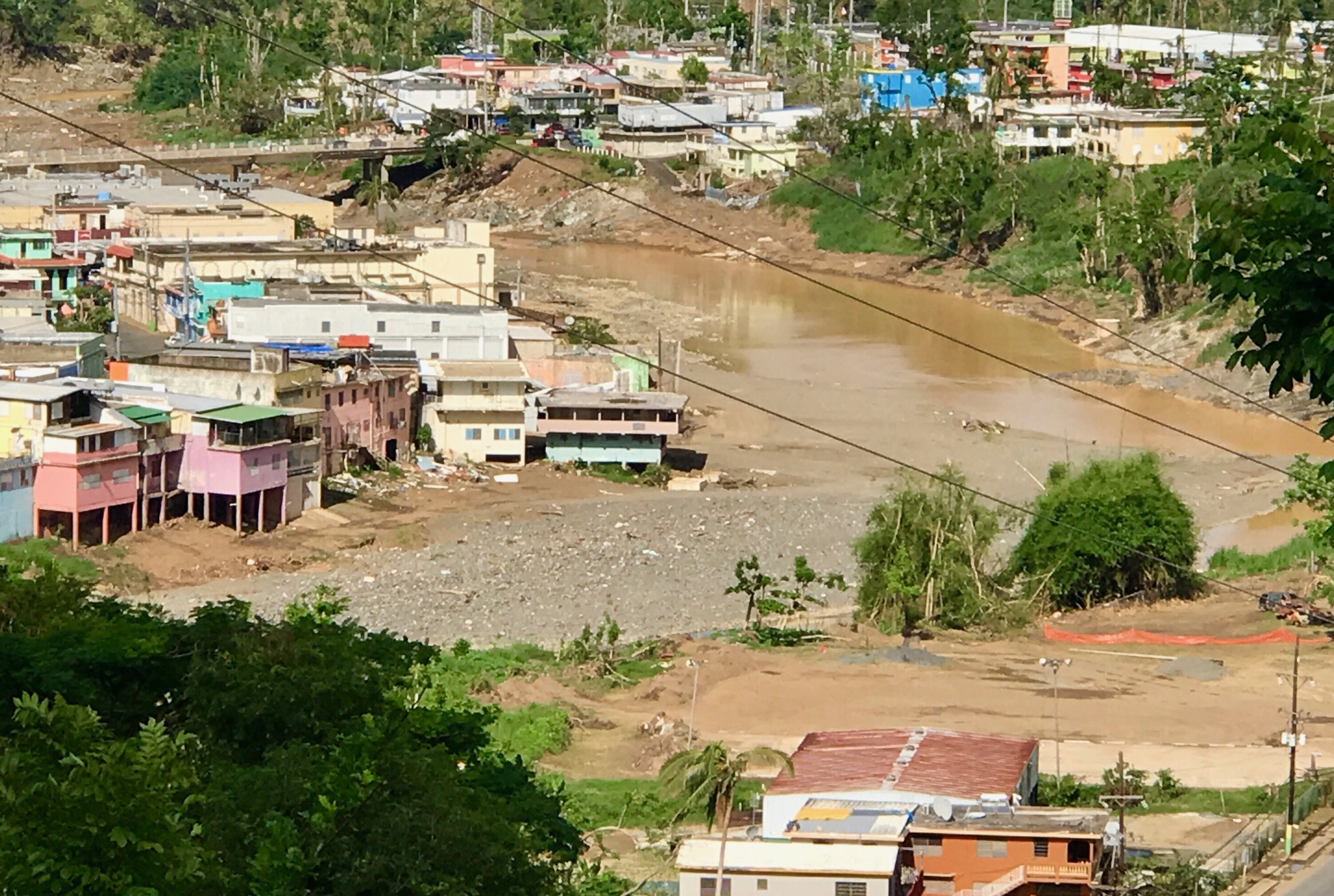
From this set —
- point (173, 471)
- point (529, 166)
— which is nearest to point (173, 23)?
point (529, 166)

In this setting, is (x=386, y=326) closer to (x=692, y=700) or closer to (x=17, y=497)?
(x=17, y=497)

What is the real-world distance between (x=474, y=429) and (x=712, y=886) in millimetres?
16905

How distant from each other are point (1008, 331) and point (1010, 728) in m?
24.0

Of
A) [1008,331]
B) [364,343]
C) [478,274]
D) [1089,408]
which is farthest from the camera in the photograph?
[1008,331]

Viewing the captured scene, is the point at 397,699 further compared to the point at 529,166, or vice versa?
the point at 529,166

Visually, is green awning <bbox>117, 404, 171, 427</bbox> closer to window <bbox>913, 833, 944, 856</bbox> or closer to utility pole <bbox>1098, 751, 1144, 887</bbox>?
utility pole <bbox>1098, 751, 1144, 887</bbox>

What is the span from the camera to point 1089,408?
112ft

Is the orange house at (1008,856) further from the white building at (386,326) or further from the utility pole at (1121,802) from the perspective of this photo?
the white building at (386,326)

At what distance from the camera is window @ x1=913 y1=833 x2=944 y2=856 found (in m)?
13.1

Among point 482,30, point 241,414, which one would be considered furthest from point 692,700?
point 482,30

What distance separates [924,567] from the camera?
21703mm

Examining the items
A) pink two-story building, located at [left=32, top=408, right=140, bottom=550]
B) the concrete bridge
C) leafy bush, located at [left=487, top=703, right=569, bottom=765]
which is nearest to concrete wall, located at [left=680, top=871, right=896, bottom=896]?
leafy bush, located at [left=487, top=703, right=569, bottom=765]

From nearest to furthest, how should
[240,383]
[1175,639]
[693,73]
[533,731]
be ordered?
[533,731]
[1175,639]
[240,383]
[693,73]

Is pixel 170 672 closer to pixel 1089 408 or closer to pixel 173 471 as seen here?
pixel 173 471
